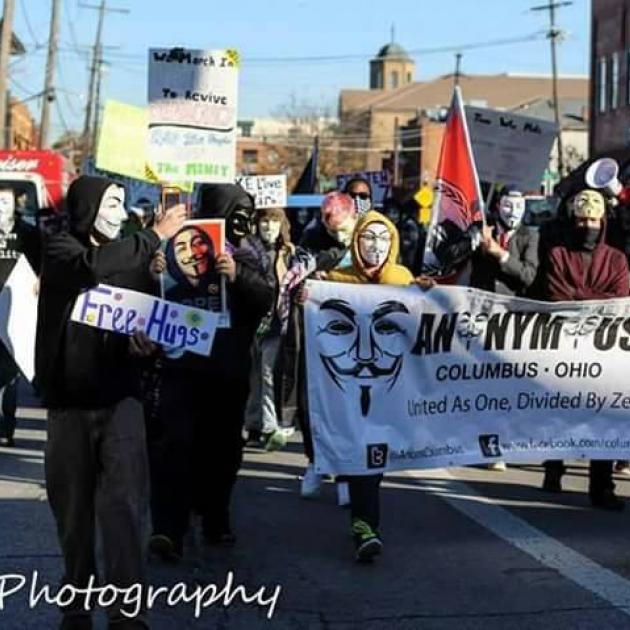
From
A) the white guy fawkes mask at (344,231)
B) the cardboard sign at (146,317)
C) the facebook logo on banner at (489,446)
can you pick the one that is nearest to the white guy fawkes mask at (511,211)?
the white guy fawkes mask at (344,231)

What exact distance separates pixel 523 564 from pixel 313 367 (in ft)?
4.93

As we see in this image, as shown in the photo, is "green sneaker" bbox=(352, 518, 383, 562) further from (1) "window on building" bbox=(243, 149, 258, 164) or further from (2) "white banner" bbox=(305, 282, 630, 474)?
(1) "window on building" bbox=(243, 149, 258, 164)

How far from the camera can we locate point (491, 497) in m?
9.91

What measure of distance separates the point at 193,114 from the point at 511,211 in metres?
2.41

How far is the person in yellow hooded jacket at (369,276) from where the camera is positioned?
782 cm

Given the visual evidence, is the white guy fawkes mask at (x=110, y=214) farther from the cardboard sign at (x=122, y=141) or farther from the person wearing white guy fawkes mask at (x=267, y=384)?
the cardboard sign at (x=122, y=141)

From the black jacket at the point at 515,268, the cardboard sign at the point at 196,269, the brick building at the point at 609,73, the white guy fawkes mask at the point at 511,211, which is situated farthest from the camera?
the brick building at the point at 609,73

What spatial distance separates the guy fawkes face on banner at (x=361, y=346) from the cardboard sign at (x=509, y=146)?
6926 mm

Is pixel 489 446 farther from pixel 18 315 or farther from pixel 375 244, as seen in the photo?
pixel 18 315

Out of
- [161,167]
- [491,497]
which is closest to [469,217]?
[491,497]

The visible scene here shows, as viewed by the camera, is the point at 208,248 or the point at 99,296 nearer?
the point at 99,296

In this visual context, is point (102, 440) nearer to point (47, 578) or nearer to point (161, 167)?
point (47, 578)

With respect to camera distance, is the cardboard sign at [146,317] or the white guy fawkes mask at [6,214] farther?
the white guy fawkes mask at [6,214]

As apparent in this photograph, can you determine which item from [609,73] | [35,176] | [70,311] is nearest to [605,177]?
[70,311]
